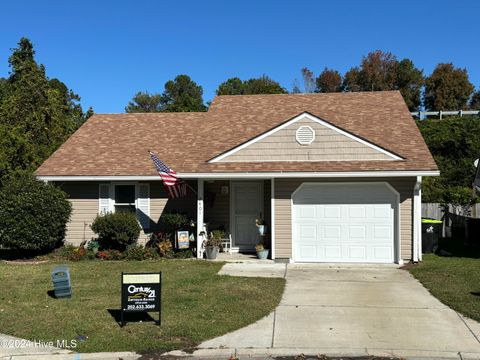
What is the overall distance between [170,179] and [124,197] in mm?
2987

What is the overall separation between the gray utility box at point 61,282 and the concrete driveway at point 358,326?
379 centimetres

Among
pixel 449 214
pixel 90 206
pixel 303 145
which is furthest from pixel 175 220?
pixel 449 214

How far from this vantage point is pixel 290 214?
47.5 ft

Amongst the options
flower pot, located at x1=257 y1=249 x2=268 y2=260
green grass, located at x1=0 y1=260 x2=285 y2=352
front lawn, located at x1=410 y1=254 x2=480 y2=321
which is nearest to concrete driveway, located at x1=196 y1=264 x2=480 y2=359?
front lawn, located at x1=410 y1=254 x2=480 y2=321

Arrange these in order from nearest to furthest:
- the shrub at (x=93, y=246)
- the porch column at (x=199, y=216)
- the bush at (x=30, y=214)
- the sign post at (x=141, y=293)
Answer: the sign post at (x=141, y=293), the bush at (x=30, y=214), the porch column at (x=199, y=216), the shrub at (x=93, y=246)

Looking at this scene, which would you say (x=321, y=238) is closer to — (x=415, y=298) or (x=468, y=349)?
(x=415, y=298)

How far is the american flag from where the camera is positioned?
1418cm

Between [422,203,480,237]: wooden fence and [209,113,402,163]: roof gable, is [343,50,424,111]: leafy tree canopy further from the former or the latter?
[209,113,402,163]: roof gable

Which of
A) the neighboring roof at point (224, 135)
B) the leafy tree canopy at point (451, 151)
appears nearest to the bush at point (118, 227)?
the neighboring roof at point (224, 135)

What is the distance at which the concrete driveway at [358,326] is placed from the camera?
6.77m

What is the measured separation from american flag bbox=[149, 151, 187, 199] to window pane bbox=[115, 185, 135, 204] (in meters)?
2.15

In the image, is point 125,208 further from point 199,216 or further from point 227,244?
point 227,244

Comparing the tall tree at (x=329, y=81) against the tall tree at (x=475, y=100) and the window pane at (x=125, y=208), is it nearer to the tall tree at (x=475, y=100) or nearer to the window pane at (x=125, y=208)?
the tall tree at (x=475, y=100)

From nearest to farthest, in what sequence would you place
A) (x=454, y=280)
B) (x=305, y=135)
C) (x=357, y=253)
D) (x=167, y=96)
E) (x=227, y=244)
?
1. (x=454, y=280)
2. (x=357, y=253)
3. (x=305, y=135)
4. (x=227, y=244)
5. (x=167, y=96)
